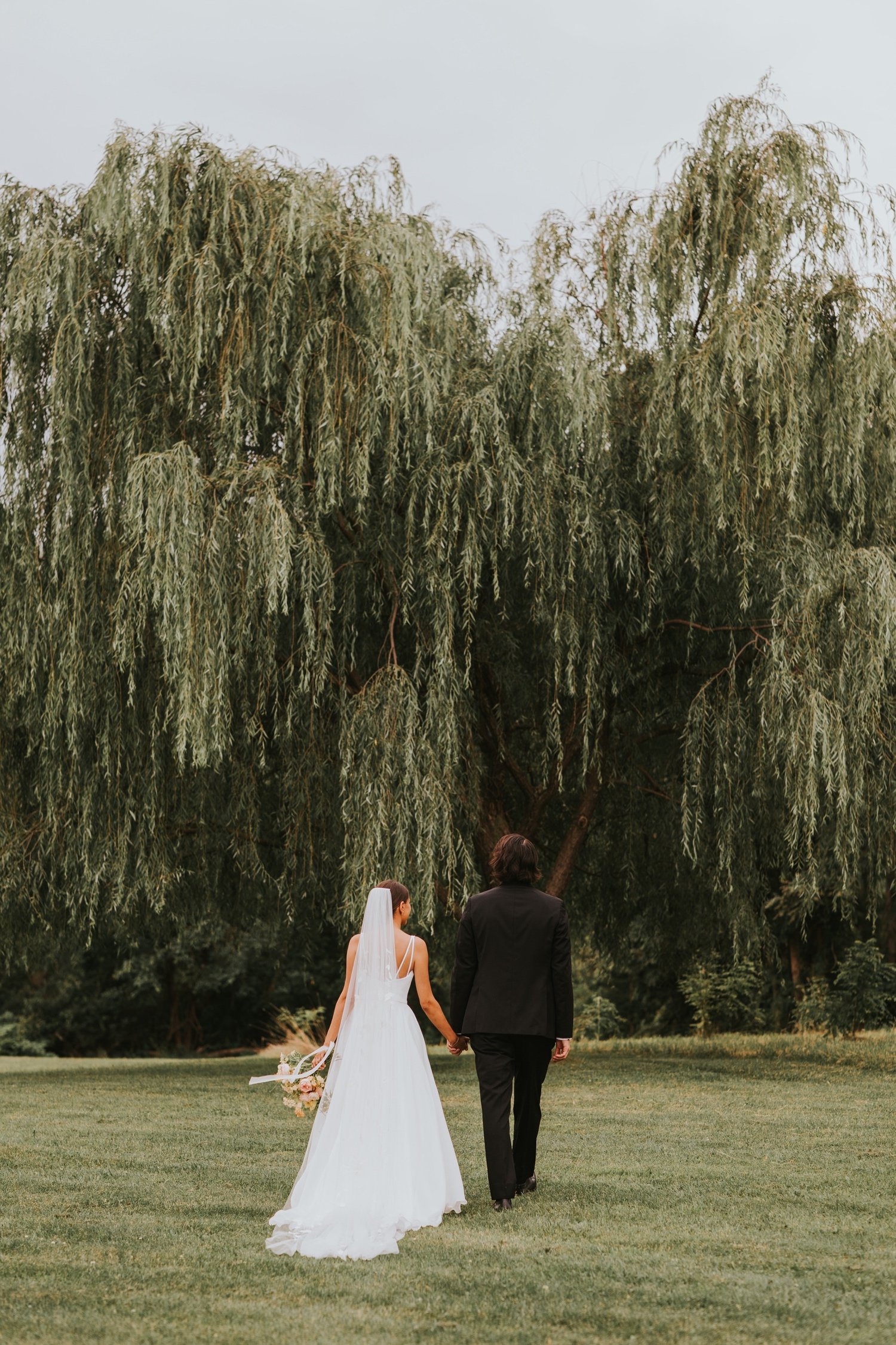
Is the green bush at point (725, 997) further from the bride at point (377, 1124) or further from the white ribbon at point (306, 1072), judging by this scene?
the bride at point (377, 1124)

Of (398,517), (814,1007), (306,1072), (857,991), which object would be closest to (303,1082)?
(306,1072)

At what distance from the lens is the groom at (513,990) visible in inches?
238

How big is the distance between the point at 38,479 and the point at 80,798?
2635 millimetres

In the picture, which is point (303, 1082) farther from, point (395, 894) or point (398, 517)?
point (398, 517)

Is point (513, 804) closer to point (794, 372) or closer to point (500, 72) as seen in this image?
point (794, 372)

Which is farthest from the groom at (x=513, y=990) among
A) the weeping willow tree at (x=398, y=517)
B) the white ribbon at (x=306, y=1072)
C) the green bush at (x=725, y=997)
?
the green bush at (x=725, y=997)

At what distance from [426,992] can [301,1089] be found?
692 millimetres

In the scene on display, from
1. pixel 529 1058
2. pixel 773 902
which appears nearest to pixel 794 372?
pixel 529 1058

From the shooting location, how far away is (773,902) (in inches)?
770

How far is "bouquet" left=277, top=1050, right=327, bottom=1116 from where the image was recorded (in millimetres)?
6012

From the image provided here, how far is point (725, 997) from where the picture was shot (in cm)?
2108

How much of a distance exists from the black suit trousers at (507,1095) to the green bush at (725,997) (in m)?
14.1

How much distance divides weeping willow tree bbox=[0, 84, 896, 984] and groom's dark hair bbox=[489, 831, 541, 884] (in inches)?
170

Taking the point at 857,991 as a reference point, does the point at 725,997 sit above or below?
below
